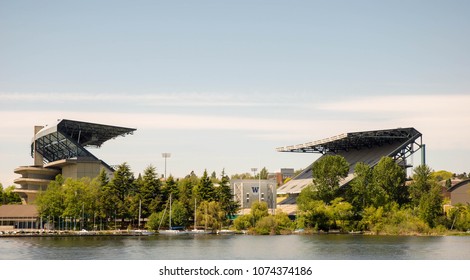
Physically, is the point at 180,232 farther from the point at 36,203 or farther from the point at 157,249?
the point at 157,249

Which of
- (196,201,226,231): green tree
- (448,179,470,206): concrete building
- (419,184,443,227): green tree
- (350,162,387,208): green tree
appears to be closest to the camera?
(419,184,443,227): green tree

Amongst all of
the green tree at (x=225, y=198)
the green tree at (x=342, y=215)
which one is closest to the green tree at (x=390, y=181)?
the green tree at (x=342, y=215)

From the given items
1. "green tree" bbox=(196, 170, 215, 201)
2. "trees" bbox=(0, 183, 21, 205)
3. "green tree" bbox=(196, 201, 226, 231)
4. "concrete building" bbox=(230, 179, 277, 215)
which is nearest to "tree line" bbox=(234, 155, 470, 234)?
"green tree" bbox=(196, 201, 226, 231)

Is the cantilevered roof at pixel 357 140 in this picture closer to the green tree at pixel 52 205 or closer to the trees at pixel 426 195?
the trees at pixel 426 195

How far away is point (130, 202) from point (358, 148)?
1740 inches

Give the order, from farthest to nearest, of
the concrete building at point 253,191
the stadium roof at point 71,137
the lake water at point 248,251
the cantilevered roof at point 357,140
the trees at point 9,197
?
the trees at point 9,197 → the concrete building at point 253,191 → the stadium roof at point 71,137 → the cantilevered roof at point 357,140 → the lake water at point 248,251

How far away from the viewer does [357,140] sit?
131 metres

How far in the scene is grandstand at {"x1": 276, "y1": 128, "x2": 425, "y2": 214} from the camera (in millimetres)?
124438

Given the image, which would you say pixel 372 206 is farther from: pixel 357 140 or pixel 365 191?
pixel 357 140

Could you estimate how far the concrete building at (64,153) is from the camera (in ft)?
423

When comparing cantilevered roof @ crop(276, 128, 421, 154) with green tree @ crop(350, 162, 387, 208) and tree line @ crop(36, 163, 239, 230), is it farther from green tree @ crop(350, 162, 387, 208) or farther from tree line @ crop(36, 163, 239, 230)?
tree line @ crop(36, 163, 239, 230)

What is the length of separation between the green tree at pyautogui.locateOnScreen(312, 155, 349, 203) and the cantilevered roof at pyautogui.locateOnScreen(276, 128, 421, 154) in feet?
40.1

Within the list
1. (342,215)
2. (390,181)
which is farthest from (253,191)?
(342,215)

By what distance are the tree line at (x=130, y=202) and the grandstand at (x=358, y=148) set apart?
1731 centimetres
